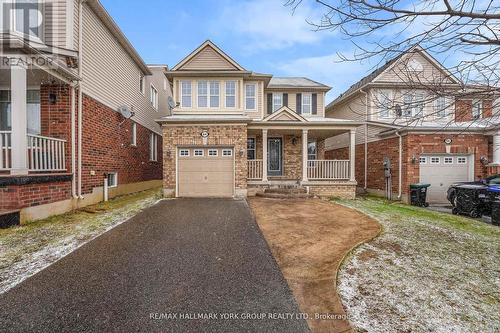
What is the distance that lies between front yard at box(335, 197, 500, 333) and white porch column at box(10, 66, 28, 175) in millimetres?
7264

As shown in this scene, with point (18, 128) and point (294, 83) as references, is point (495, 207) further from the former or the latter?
point (18, 128)

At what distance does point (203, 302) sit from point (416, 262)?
3.55 m

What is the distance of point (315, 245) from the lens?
4820mm

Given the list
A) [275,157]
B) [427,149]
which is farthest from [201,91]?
[427,149]

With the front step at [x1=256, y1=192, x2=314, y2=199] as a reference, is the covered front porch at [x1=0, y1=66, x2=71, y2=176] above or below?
above

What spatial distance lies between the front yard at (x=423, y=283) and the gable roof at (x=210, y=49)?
10.2 m

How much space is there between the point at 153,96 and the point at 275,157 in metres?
8.99

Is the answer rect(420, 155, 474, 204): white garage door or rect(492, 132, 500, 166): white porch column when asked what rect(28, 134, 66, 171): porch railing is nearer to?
rect(420, 155, 474, 204): white garage door

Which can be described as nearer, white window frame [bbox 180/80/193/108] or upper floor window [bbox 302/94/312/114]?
white window frame [bbox 180/80/193/108]

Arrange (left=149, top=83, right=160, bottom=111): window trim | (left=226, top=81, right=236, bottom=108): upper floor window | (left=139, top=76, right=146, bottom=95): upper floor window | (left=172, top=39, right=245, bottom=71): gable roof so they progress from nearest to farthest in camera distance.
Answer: (left=172, top=39, right=245, bottom=71): gable roof < (left=226, top=81, right=236, bottom=108): upper floor window < (left=139, top=76, right=146, bottom=95): upper floor window < (left=149, top=83, right=160, bottom=111): window trim

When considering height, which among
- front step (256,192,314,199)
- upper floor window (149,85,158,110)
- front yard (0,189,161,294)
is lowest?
front yard (0,189,161,294)

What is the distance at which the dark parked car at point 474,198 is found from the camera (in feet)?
28.0

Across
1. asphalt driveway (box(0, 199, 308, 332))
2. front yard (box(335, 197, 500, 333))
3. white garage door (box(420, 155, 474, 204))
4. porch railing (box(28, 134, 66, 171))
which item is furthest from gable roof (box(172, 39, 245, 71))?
front yard (box(335, 197, 500, 333))

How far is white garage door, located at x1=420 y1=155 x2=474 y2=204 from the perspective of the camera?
38.7 ft
